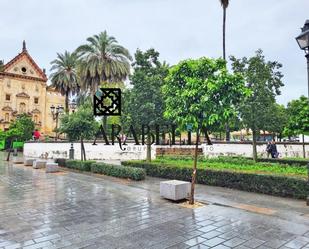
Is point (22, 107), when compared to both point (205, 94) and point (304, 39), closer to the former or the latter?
point (205, 94)

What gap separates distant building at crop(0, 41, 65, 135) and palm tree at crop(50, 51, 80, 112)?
1207 cm

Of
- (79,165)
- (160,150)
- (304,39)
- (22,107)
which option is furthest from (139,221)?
(22,107)

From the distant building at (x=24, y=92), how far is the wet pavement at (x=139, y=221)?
149 feet

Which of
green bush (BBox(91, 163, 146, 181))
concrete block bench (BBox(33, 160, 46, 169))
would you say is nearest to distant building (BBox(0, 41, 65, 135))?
concrete block bench (BBox(33, 160, 46, 169))

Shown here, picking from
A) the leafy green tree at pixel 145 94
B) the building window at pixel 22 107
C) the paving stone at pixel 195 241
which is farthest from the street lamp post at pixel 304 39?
the building window at pixel 22 107

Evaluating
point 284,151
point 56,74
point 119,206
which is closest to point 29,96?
point 56,74

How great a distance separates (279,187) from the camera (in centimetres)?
908

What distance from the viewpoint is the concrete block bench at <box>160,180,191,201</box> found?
27.1 ft

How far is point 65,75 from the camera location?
40.0 meters

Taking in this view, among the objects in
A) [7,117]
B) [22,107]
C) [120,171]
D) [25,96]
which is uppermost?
[25,96]

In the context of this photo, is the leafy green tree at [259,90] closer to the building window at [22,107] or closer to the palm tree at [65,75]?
the palm tree at [65,75]

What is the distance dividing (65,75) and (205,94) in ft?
118

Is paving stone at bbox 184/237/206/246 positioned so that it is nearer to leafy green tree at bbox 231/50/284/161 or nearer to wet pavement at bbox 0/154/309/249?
wet pavement at bbox 0/154/309/249

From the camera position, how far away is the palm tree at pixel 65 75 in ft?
131
